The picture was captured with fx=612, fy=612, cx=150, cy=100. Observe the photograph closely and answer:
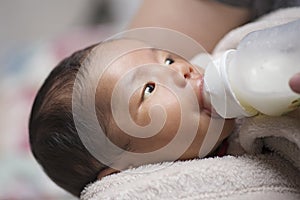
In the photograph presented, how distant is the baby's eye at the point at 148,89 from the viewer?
2.38 feet

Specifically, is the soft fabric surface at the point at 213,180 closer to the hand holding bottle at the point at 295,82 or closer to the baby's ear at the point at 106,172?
the baby's ear at the point at 106,172

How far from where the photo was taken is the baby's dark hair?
0.73 meters

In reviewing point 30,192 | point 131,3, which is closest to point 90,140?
point 30,192

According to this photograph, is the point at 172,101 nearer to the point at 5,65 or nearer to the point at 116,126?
the point at 116,126

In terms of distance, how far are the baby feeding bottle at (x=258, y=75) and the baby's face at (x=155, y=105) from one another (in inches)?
0.9

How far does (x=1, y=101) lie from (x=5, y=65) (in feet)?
0.64

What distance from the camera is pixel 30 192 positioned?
142cm

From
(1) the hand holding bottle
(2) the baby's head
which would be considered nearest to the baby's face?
(2) the baby's head

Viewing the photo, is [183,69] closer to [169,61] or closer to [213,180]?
[169,61]

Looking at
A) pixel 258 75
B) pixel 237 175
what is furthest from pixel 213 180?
pixel 258 75

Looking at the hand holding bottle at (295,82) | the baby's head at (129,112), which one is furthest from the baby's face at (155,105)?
the hand holding bottle at (295,82)

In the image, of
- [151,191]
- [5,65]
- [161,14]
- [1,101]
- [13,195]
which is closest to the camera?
[151,191]

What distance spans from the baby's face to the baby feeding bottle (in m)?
0.02

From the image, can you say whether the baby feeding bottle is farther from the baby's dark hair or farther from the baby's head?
the baby's dark hair
